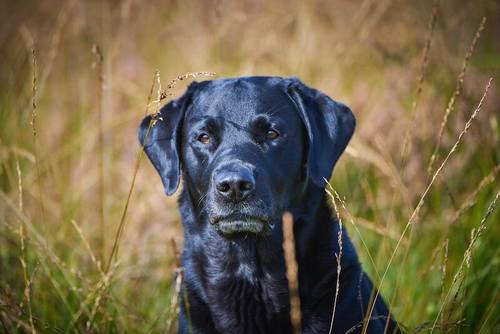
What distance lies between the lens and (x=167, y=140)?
10.7ft

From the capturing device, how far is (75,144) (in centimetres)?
467

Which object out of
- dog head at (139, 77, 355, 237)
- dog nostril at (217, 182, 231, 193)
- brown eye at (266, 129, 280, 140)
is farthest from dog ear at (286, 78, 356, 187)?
dog nostril at (217, 182, 231, 193)

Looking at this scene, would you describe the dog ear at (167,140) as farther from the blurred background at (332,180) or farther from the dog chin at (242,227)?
the dog chin at (242,227)

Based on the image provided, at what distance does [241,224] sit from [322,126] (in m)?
0.71

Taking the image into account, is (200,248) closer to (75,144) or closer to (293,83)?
(293,83)

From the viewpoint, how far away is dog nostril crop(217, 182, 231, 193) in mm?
2693

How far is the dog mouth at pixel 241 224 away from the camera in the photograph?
2.82 metres

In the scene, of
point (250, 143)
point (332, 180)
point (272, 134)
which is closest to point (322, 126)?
point (272, 134)

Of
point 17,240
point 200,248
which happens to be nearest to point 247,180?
point 200,248

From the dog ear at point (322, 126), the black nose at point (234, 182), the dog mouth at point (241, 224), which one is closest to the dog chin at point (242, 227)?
the dog mouth at point (241, 224)

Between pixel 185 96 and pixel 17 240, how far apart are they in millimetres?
1574

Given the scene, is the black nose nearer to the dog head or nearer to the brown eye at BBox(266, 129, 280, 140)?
the dog head

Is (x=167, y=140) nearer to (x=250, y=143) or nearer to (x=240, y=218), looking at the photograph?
(x=250, y=143)

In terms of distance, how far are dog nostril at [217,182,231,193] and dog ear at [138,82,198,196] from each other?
1.64 ft
